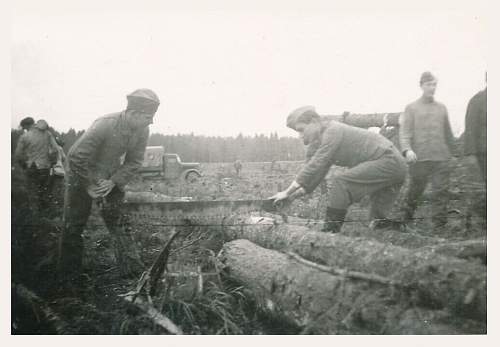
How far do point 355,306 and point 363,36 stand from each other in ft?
9.61

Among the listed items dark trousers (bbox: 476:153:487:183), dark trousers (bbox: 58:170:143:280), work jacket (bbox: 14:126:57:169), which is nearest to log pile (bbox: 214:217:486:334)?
dark trousers (bbox: 58:170:143:280)

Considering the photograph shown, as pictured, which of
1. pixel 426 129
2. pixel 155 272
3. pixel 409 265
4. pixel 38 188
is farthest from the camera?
pixel 38 188

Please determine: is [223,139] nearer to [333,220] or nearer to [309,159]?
[309,159]

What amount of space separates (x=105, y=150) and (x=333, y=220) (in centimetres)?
261

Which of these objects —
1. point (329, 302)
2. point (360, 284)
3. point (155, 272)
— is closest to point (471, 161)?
point (360, 284)

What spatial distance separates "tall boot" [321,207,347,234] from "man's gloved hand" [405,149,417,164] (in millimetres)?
→ 903

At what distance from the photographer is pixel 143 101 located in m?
4.71

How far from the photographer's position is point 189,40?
189 inches

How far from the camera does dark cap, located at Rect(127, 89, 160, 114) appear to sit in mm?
4699

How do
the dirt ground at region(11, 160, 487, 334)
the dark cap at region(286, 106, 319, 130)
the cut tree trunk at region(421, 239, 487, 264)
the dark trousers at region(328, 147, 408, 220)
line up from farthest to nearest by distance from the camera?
1. the dark cap at region(286, 106, 319, 130)
2. the dark trousers at region(328, 147, 408, 220)
3. the dirt ground at region(11, 160, 487, 334)
4. the cut tree trunk at region(421, 239, 487, 264)

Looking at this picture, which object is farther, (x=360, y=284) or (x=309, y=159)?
(x=309, y=159)

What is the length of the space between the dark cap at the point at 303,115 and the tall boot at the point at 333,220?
1.00m

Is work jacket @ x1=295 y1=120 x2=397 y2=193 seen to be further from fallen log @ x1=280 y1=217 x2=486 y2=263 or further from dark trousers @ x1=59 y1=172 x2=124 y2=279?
dark trousers @ x1=59 y1=172 x2=124 y2=279

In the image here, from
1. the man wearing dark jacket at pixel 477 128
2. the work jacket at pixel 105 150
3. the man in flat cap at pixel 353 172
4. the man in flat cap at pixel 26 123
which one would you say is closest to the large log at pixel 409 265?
the man in flat cap at pixel 353 172
